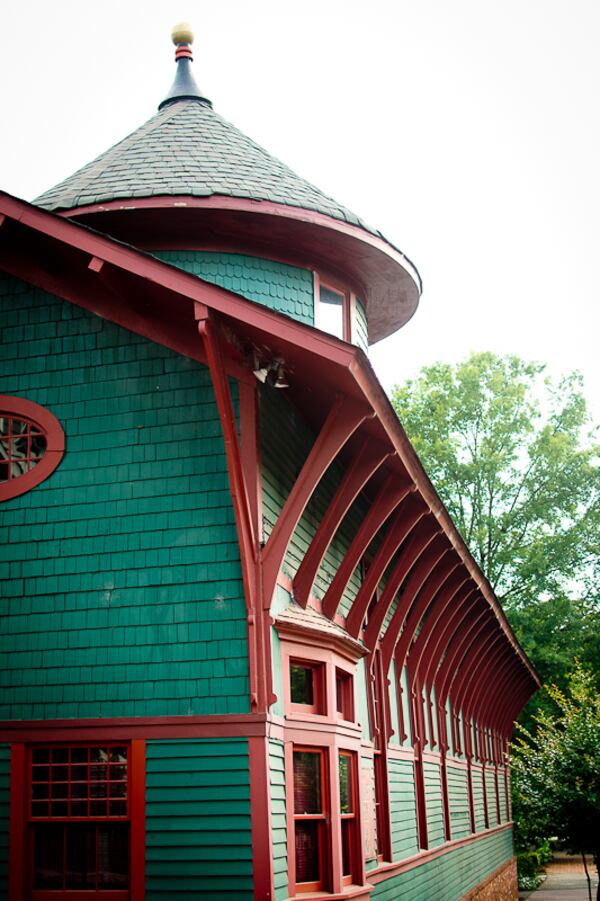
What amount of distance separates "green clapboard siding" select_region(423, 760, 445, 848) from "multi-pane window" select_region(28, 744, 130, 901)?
891cm

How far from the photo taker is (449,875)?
63.0 ft

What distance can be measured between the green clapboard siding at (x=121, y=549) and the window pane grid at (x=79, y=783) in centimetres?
37

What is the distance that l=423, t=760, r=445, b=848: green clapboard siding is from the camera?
17.8 metres

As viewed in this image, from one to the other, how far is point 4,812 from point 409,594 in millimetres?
7167

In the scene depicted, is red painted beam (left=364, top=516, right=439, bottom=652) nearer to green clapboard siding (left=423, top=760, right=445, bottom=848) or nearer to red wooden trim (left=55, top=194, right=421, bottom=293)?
red wooden trim (left=55, top=194, right=421, bottom=293)

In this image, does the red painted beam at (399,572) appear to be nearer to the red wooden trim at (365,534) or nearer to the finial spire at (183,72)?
the red wooden trim at (365,534)

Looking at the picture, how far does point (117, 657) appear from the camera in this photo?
10094mm

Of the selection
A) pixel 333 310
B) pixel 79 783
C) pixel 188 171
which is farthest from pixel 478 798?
pixel 188 171

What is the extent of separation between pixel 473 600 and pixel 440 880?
4.76m

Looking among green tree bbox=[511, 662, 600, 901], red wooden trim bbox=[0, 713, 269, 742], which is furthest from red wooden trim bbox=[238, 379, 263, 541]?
green tree bbox=[511, 662, 600, 901]

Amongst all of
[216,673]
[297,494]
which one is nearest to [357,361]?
[297,494]

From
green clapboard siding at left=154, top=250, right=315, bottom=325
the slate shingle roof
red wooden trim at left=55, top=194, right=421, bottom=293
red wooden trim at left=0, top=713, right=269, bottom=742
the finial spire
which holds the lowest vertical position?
red wooden trim at left=0, top=713, right=269, bottom=742

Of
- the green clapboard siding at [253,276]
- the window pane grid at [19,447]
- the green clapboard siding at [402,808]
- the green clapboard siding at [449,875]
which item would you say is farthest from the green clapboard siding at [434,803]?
the window pane grid at [19,447]

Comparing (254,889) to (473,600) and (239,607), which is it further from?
(473,600)
